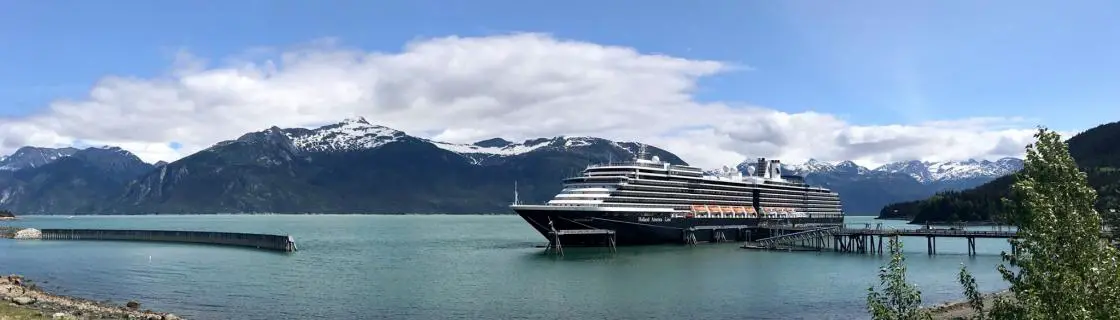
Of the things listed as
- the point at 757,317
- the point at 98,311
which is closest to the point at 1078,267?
the point at 757,317

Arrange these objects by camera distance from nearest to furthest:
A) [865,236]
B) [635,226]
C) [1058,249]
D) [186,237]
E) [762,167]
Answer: [1058,249], [635,226], [865,236], [186,237], [762,167]

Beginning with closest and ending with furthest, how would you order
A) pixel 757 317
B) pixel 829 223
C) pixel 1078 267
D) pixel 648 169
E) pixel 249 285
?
pixel 1078 267
pixel 757 317
pixel 249 285
pixel 648 169
pixel 829 223

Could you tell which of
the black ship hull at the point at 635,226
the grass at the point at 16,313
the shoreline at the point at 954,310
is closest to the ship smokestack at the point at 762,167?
the black ship hull at the point at 635,226

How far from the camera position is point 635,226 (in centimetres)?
10519

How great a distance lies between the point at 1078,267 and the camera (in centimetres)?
1633

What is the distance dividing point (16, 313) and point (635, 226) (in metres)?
73.9

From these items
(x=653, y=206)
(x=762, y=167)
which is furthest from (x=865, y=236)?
(x=762, y=167)

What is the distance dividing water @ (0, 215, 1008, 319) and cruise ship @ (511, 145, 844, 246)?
3.91m

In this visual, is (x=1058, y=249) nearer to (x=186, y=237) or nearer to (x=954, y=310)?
(x=954, y=310)

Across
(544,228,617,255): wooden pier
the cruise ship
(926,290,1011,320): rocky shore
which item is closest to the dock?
the cruise ship

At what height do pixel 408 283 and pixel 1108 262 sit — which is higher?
pixel 1108 262

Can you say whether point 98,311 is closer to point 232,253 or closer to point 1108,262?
point 1108,262

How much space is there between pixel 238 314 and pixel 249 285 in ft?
54.1

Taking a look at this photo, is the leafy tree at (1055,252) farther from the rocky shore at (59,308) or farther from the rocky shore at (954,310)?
the rocky shore at (59,308)
